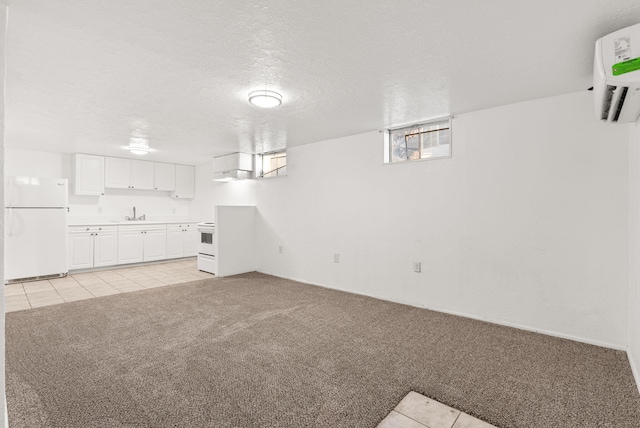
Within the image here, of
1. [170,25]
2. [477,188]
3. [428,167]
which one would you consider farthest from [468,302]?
[170,25]

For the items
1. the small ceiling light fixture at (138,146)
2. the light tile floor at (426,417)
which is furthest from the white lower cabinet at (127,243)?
the light tile floor at (426,417)

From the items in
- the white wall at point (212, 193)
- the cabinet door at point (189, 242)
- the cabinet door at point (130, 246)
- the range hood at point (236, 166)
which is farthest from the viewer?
the cabinet door at point (189, 242)

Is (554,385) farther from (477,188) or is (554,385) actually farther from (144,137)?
(144,137)

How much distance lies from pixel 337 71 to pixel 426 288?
105 inches

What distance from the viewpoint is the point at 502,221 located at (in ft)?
10.3

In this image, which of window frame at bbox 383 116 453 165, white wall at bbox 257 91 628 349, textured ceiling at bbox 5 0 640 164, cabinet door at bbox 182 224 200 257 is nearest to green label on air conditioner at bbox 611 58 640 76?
textured ceiling at bbox 5 0 640 164

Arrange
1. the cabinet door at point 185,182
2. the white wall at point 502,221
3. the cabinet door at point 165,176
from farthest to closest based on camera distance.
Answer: the cabinet door at point 185,182 < the cabinet door at point 165,176 < the white wall at point 502,221

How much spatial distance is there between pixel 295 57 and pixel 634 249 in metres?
2.89

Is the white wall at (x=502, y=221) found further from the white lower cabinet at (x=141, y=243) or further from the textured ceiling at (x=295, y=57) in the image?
the white lower cabinet at (x=141, y=243)

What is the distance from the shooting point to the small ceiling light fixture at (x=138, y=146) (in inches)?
189

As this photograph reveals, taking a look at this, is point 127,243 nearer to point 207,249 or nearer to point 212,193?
point 207,249

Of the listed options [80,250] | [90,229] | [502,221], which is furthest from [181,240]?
[502,221]

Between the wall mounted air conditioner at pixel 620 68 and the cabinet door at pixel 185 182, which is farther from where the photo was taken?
the cabinet door at pixel 185 182

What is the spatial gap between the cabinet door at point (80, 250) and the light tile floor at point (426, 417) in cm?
615
